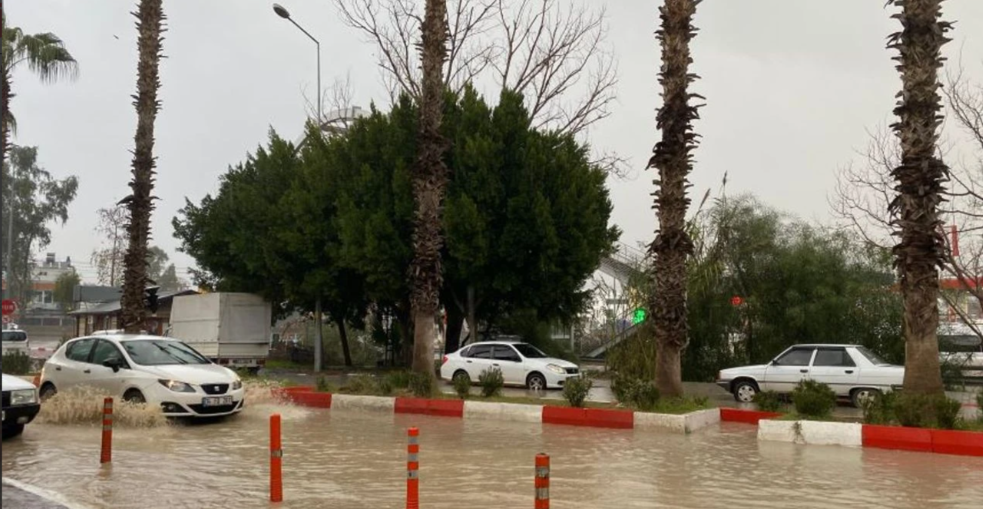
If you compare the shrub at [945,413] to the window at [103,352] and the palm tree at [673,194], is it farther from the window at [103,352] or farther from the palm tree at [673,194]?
the window at [103,352]

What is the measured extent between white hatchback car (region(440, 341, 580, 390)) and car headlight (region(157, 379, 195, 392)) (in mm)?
9285

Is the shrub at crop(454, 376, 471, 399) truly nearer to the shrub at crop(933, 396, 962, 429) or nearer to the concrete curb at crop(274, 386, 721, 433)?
the concrete curb at crop(274, 386, 721, 433)

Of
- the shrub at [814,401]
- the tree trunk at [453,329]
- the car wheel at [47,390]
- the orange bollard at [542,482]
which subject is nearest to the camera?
the orange bollard at [542,482]

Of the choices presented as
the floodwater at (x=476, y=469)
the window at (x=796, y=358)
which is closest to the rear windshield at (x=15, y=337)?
the floodwater at (x=476, y=469)

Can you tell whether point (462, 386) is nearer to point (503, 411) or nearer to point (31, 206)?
point (503, 411)

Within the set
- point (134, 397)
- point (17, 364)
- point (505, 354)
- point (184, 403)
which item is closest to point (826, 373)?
point (505, 354)

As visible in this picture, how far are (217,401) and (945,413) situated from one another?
11.4 metres

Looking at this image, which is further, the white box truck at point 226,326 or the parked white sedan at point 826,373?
the white box truck at point 226,326

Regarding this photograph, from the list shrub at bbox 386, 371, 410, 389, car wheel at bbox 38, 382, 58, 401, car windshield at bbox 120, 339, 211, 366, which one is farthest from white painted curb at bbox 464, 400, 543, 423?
car wheel at bbox 38, 382, 58, 401

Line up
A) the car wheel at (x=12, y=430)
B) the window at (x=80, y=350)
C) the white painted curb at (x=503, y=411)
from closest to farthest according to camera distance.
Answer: the car wheel at (x=12, y=430)
the window at (x=80, y=350)
the white painted curb at (x=503, y=411)

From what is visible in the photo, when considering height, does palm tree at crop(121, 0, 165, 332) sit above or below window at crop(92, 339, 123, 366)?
above

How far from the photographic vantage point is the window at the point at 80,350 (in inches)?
602

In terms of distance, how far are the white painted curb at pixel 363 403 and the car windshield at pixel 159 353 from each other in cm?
333

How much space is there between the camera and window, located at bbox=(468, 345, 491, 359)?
23703 millimetres
